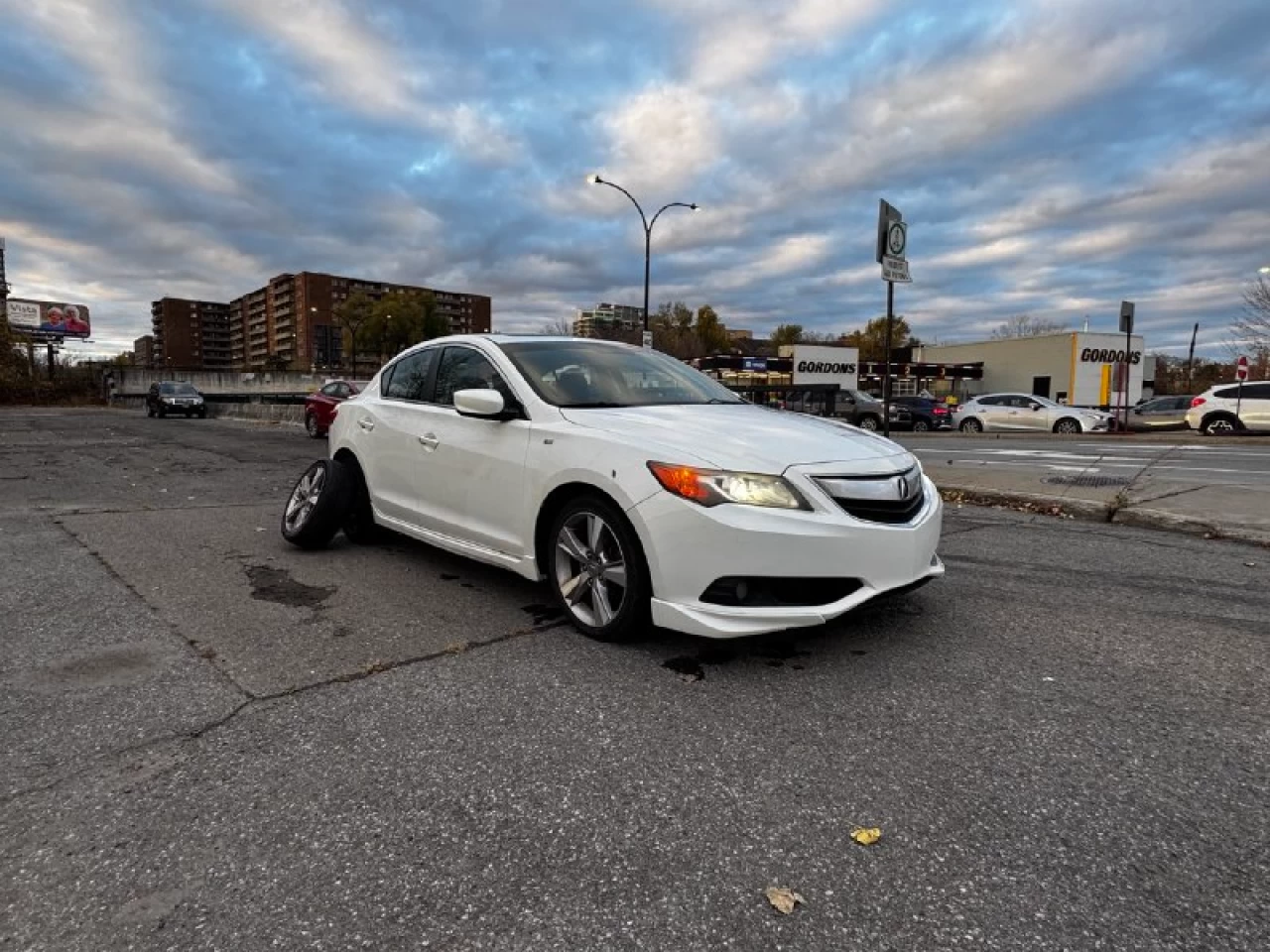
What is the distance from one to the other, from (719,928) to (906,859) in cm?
60

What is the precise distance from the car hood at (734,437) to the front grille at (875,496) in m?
0.12

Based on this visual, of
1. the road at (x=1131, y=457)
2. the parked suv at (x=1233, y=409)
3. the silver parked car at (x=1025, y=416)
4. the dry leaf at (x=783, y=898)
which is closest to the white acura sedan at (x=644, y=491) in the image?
the dry leaf at (x=783, y=898)

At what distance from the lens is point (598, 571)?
3711 mm

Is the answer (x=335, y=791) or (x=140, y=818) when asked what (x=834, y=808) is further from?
(x=140, y=818)

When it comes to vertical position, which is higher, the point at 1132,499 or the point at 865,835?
the point at 1132,499

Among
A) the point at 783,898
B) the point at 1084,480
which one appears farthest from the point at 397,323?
the point at 783,898

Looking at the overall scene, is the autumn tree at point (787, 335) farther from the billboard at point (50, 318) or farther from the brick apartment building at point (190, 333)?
the brick apartment building at point (190, 333)

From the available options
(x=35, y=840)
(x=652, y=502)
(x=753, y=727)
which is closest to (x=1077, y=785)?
(x=753, y=727)

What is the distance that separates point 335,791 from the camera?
95.3 inches

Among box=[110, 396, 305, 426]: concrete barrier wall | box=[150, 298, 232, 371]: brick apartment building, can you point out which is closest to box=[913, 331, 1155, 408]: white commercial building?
box=[110, 396, 305, 426]: concrete barrier wall

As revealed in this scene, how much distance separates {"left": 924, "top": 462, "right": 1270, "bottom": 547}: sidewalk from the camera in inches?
261

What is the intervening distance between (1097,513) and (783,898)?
686cm

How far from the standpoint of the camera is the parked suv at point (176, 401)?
31562 mm

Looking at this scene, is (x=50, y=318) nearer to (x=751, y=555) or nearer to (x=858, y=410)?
(x=858, y=410)
